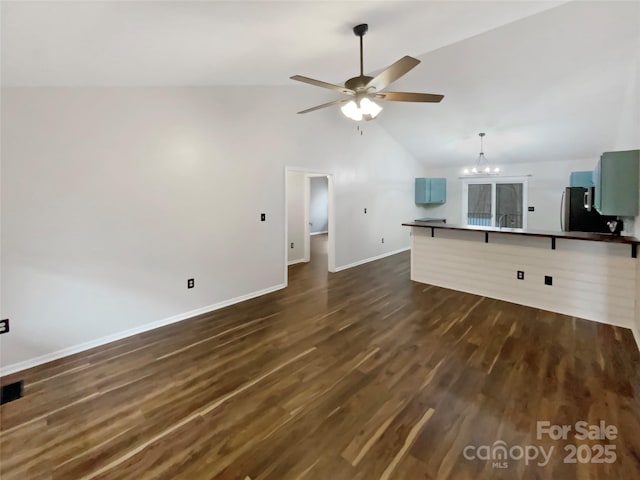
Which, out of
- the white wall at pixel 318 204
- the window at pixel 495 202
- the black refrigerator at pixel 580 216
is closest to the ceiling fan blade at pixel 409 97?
the black refrigerator at pixel 580 216

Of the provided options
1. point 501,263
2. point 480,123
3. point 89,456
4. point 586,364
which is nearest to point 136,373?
point 89,456

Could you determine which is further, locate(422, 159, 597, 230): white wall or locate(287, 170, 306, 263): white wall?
locate(422, 159, 597, 230): white wall

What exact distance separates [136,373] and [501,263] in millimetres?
4570

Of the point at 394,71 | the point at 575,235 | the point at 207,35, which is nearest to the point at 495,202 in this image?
the point at 575,235

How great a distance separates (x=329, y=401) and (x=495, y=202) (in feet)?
25.6

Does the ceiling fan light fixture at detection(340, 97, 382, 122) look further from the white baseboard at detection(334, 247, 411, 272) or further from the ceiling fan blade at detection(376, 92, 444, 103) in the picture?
the white baseboard at detection(334, 247, 411, 272)

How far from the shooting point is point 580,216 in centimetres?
475

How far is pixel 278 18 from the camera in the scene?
85.0 inches

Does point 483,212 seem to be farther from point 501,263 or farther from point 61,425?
point 61,425

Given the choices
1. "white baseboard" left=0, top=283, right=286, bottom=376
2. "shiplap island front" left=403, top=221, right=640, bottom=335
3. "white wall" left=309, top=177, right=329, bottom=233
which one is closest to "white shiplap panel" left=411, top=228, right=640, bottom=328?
"shiplap island front" left=403, top=221, right=640, bottom=335

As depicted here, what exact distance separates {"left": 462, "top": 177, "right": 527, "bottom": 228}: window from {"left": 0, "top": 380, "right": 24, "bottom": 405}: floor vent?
908 centimetres

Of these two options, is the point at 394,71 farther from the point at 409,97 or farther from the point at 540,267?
the point at 540,267

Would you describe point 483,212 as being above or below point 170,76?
below

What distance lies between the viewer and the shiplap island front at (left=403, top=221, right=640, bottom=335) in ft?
11.1
